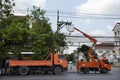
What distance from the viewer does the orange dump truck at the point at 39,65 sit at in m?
32.6

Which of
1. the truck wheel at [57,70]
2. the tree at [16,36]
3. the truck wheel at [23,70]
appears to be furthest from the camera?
the tree at [16,36]

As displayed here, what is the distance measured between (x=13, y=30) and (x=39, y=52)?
432cm

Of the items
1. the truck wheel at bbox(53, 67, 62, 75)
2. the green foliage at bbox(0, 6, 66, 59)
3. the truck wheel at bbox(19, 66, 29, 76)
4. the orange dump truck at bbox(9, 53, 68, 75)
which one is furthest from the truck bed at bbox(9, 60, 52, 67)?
the green foliage at bbox(0, 6, 66, 59)

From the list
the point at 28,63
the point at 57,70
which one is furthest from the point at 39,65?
the point at 57,70

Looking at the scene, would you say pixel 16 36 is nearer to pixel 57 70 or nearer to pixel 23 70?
pixel 23 70

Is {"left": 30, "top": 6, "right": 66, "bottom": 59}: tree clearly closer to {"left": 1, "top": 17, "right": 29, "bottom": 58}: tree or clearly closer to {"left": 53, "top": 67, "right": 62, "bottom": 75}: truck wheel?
{"left": 1, "top": 17, "right": 29, "bottom": 58}: tree

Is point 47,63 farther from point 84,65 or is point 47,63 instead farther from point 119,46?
point 119,46

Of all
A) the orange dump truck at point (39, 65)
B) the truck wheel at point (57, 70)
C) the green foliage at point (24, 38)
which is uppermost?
the green foliage at point (24, 38)

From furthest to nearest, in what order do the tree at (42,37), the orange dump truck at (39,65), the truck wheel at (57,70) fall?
1. the tree at (42,37)
2. the truck wheel at (57,70)
3. the orange dump truck at (39,65)

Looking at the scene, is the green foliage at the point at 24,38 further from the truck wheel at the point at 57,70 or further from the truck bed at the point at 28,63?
the truck wheel at the point at 57,70

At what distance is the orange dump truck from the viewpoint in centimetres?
3259

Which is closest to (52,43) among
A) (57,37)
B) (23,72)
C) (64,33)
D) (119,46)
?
(57,37)

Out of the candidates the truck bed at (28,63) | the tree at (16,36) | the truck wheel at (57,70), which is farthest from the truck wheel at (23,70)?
the tree at (16,36)

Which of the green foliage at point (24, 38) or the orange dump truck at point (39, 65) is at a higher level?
the green foliage at point (24, 38)
